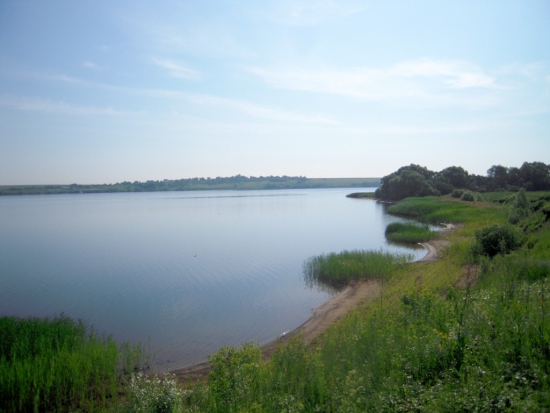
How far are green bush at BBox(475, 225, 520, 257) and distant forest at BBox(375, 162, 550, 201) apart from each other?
4476cm

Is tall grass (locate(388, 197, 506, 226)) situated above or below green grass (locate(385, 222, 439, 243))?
above

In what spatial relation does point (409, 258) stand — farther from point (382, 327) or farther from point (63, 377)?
point (63, 377)

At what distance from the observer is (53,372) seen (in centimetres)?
805

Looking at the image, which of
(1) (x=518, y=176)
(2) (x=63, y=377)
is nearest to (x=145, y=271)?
(2) (x=63, y=377)

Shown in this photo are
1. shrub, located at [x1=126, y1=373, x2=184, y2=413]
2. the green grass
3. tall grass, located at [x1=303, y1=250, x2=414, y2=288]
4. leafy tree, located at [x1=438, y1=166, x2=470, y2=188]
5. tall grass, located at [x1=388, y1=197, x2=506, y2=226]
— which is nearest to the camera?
shrub, located at [x1=126, y1=373, x2=184, y2=413]

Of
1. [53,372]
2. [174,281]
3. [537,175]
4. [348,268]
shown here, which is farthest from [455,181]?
[53,372]

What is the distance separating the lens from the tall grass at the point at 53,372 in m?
7.62

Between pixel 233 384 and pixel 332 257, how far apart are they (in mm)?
15677

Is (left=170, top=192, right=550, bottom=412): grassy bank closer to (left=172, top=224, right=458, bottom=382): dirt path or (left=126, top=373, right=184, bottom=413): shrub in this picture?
(left=126, top=373, right=184, bottom=413): shrub

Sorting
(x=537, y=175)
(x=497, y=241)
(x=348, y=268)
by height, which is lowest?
(x=348, y=268)

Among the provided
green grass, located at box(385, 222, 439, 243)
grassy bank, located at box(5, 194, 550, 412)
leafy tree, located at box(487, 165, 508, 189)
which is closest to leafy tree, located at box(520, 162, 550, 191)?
leafy tree, located at box(487, 165, 508, 189)

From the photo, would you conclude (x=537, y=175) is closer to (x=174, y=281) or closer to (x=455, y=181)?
(x=455, y=181)

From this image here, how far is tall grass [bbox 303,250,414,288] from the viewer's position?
18.5 metres

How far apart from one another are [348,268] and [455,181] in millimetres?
68354
